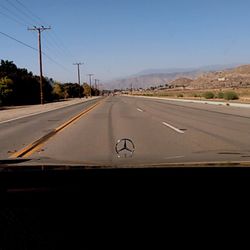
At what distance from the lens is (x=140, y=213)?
3.40 m

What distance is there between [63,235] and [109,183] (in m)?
0.53

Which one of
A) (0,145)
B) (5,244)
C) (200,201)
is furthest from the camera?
(0,145)

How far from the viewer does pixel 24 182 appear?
12.0 ft

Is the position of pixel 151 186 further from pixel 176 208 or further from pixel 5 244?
pixel 5 244

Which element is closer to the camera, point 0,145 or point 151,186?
point 151,186

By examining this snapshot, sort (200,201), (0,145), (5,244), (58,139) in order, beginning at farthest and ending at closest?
(58,139) → (0,145) → (200,201) → (5,244)

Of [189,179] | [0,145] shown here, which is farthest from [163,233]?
[0,145]

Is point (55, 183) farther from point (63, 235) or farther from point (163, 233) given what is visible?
point (163, 233)

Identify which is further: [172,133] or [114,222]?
[172,133]

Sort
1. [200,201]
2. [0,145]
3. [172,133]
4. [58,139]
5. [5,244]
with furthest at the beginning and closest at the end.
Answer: [172,133] → [58,139] → [0,145] → [200,201] → [5,244]

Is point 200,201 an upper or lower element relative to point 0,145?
upper

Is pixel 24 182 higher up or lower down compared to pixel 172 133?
higher up

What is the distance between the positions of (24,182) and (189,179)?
1.28m

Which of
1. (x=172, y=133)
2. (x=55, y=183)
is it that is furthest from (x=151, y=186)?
(x=172, y=133)
